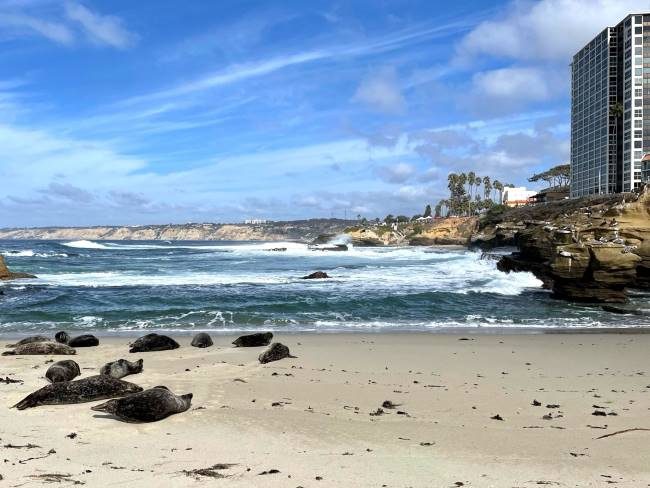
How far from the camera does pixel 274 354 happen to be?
10.9m

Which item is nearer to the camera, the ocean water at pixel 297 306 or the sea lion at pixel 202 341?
the sea lion at pixel 202 341

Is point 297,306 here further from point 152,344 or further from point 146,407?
point 146,407

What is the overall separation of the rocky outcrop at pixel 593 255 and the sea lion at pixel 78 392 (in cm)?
1847

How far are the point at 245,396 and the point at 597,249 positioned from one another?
1787 cm

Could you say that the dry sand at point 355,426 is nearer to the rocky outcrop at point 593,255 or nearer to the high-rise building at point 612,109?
the rocky outcrop at point 593,255

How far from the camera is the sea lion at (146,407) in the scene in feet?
22.0

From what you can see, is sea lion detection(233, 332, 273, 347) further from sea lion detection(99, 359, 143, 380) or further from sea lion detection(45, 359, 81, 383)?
sea lion detection(45, 359, 81, 383)

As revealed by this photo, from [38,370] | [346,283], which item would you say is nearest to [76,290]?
[346,283]

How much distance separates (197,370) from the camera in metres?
9.84

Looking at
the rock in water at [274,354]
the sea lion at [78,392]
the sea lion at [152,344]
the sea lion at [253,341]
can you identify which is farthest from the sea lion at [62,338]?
the sea lion at [78,392]

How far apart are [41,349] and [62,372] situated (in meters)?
2.99

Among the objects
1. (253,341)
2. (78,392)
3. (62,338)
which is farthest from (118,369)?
(62,338)

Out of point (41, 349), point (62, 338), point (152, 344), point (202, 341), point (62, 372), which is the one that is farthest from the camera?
point (62, 338)

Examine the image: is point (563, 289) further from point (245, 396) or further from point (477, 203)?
point (477, 203)
